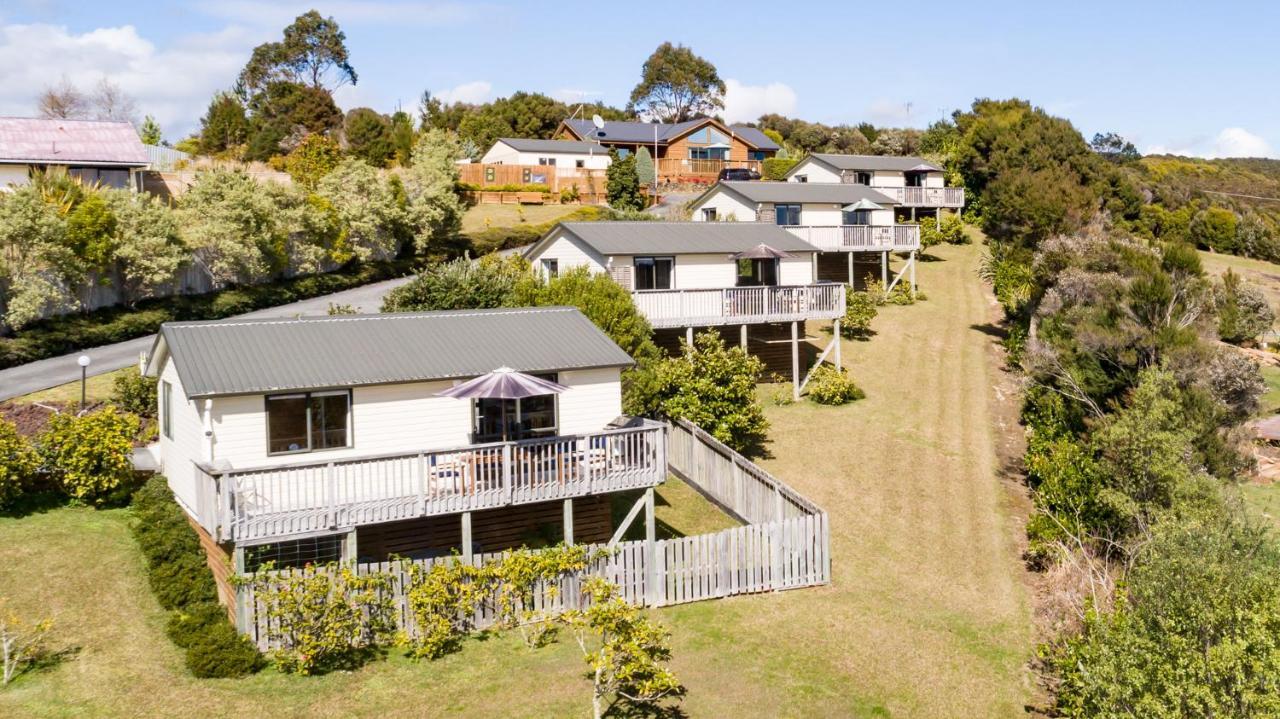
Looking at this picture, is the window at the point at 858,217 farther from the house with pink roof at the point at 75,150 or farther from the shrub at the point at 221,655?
the shrub at the point at 221,655

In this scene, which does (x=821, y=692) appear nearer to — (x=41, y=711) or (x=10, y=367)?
(x=41, y=711)

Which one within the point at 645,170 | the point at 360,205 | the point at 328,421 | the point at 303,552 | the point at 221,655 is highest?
the point at 645,170

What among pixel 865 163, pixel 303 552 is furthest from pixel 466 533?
pixel 865 163

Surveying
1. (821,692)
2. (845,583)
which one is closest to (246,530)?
(821,692)

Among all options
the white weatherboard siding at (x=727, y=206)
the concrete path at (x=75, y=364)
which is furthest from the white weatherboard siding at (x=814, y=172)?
the concrete path at (x=75, y=364)

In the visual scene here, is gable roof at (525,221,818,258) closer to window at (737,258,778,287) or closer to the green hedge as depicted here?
window at (737,258,778,287)

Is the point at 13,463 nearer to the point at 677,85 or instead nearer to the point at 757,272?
the point at 757,272
